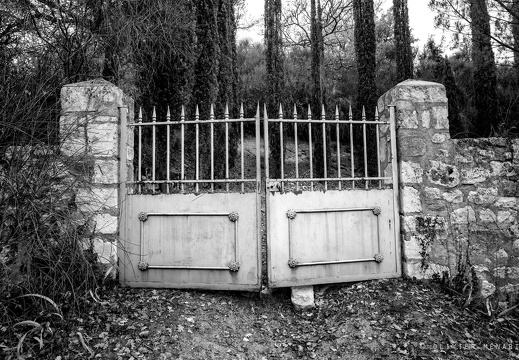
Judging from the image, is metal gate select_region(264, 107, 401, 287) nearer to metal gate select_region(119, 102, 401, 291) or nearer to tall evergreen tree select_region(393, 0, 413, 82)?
metal gate select_region(119, 102, 401, 291)

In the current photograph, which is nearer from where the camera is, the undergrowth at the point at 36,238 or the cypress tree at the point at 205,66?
the undergrowth at the point at 36,238

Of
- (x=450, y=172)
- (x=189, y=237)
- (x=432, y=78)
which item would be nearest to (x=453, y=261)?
(x=450, y=172)

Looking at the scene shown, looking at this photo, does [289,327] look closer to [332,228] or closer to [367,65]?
[332,228]

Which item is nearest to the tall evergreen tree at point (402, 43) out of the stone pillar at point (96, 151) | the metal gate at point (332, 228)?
the metal gate at point (332, 228)

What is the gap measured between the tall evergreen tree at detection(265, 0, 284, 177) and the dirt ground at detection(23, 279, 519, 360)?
699 cm

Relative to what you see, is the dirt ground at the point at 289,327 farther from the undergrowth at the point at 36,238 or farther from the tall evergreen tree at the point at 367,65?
the tall evergreen tree at the point at 367,65

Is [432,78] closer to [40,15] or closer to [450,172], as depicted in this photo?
[450,172]

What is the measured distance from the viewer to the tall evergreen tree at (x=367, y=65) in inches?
414

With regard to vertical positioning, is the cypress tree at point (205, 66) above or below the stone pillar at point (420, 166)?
above

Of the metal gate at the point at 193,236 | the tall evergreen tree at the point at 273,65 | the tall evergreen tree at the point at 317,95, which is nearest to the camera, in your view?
the metal gate at the point at 193,236

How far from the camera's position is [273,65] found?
37.5 ft

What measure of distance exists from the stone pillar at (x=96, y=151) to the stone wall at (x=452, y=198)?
2941 mm

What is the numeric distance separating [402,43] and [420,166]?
29.8 feet

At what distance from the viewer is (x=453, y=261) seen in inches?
157
